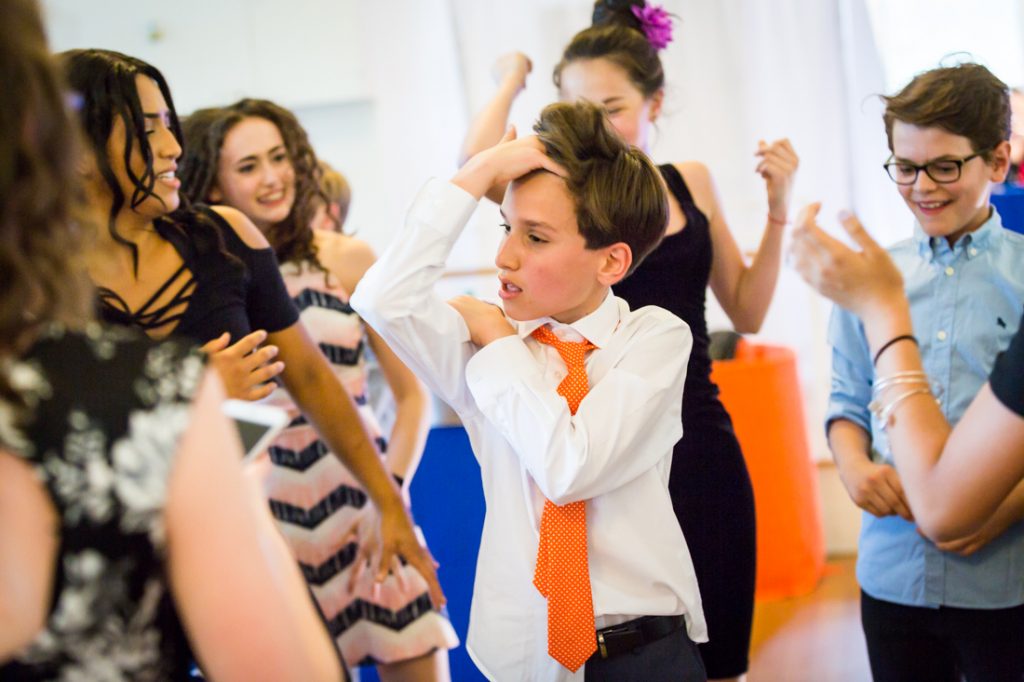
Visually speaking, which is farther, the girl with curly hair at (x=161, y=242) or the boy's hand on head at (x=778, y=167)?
the boy's hand on head at (x=778, y=167)

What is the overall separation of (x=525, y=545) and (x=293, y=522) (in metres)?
0.89

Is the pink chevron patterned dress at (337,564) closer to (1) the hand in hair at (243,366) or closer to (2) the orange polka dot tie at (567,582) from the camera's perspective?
(1) the hand in hair at (243,366)

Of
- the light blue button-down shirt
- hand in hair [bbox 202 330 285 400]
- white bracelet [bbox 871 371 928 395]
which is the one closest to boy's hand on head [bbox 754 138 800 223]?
the light blue button-down shirt

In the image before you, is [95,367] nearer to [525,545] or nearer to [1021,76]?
[525,545]

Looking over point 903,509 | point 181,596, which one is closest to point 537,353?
point 903,509

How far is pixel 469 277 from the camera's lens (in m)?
4.31

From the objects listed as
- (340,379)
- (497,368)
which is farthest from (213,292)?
(497,368)

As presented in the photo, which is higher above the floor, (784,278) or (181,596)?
(181,596)

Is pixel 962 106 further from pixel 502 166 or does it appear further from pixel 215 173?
pixel 215 173

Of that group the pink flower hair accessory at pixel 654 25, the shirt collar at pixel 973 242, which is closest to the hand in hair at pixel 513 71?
the pink flower hair accessory at pixel 654 25

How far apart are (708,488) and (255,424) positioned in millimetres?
1182

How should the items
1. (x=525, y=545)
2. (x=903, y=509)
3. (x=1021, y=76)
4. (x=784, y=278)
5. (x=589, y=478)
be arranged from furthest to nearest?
(x=784, y=278)
(x=1021, y=76)
(x=903, y=509)
(x=525, y=545)
(x=589, y=478)

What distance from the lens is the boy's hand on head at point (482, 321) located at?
149 centimetres

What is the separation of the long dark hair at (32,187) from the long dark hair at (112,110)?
3.01ft
